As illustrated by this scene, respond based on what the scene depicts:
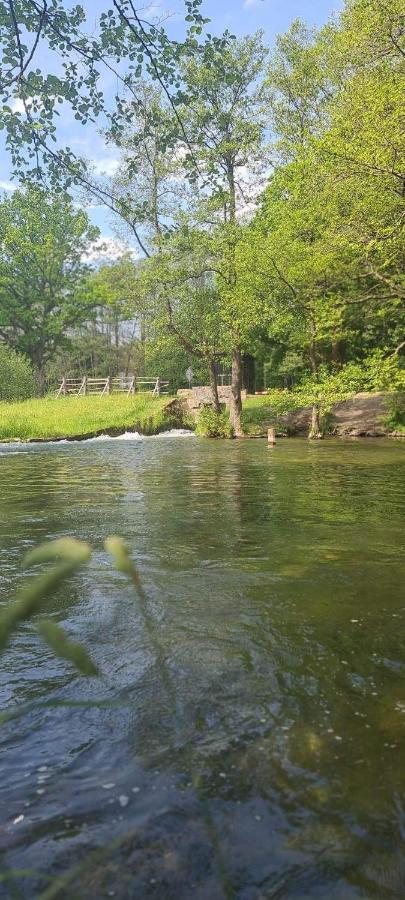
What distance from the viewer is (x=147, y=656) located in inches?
187

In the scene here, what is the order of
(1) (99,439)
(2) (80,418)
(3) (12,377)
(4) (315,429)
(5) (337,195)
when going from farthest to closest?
(3) (12,377)
(2) (80,418)
(1) (99,439)
(4) (315,429)
(5) (337,195)

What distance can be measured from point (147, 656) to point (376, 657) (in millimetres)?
1766

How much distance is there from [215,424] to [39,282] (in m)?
33.6

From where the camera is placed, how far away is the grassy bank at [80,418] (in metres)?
34.0

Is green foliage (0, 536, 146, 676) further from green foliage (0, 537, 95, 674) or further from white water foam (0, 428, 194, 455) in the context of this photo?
white water foam (0, 428, 194, 455)

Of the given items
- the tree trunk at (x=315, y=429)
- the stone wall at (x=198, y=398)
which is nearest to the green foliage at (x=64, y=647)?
the tree trunk at (x=315, y=429)

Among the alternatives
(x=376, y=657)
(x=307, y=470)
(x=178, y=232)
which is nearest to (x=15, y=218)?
(x=307, y=470)

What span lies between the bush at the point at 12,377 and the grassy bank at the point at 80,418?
14.9ft

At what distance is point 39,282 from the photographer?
195 feet

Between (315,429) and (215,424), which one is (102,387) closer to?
(215,424)

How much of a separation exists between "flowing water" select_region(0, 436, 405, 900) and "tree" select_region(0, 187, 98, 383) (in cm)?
→ 5187

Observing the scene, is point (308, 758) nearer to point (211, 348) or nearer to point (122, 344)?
point (211, 348)

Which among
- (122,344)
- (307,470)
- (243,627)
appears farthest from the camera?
(122,344)

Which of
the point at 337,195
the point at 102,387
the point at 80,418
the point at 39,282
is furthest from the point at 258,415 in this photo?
the point at 39,282
